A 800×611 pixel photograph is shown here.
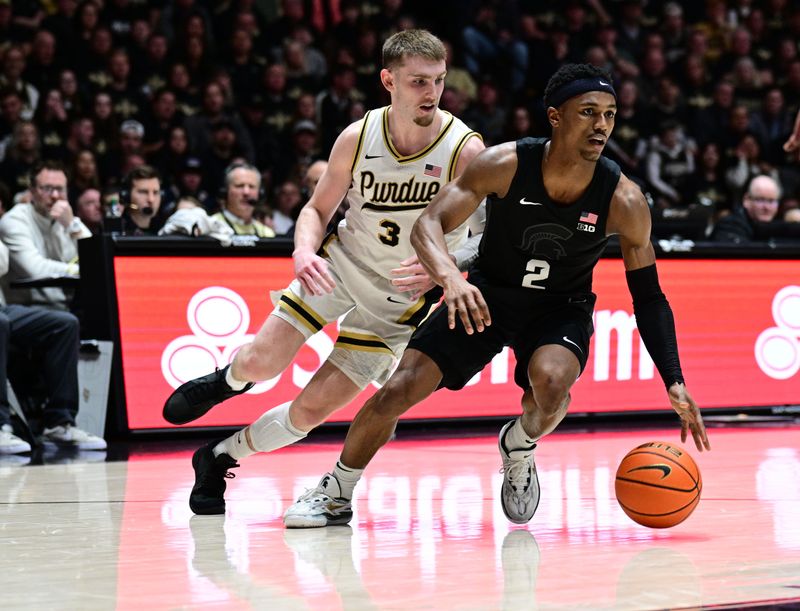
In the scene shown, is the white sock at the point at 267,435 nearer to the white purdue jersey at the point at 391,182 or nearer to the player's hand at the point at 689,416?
the white purdue jersey at the point at 391,182

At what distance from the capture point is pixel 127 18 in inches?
524

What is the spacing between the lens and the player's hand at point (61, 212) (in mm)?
8791

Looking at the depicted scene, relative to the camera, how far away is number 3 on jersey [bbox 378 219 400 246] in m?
5.47

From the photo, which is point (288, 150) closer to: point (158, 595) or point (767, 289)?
point (767, 289)

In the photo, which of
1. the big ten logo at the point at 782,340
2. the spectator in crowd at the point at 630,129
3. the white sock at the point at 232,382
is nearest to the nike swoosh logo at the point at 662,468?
the white sock at the point at 232,382

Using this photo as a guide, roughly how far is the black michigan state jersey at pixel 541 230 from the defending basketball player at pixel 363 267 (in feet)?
0.83

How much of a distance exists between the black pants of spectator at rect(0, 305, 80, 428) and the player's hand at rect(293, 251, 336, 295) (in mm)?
3442

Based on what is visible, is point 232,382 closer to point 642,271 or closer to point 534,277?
point 534,277

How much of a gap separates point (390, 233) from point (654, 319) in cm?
121

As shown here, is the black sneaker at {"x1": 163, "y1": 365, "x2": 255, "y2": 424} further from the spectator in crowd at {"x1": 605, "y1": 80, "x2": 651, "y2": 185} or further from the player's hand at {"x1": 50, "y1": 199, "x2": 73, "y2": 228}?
the spectator in crowd at {"x1": 605, "y1": 80, "x2": 651, "y2": 185}

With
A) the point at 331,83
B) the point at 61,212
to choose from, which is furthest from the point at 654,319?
the point at 331,83

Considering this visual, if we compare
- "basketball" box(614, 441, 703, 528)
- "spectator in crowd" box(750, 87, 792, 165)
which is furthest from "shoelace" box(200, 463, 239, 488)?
"spectator in crowd" box(750, 87, 792, 165)

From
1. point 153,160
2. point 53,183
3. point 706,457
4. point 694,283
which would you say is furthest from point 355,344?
point 153,160

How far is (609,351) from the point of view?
9.39m
